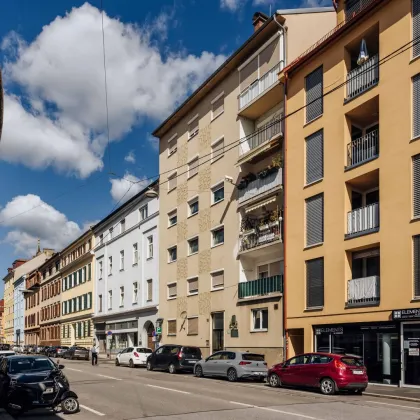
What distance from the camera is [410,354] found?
20.1 metres

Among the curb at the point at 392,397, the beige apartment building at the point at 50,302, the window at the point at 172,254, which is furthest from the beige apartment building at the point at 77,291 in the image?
the curb at the point at 392,397

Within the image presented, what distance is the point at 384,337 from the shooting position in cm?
2125

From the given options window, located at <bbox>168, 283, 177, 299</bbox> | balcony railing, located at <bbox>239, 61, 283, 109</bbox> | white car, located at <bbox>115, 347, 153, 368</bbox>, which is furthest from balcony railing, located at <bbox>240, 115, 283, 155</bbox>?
white car, located at <bbox>115, 347, 153, 368</bbox>

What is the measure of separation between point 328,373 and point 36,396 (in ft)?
30.5

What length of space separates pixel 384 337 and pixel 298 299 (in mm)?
5171

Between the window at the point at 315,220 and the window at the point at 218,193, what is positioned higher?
the window at the point at 218,193

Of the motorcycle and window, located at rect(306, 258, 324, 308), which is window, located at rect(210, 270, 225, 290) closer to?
window, located at rect(306, 258, 324, 308)

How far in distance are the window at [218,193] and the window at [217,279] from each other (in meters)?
4.21

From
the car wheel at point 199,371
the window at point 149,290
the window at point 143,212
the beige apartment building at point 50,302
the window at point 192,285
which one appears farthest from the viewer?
the beige apartment building at point 50,302

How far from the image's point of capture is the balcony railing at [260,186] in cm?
2835

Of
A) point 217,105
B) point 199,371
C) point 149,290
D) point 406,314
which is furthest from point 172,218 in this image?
point 406,314

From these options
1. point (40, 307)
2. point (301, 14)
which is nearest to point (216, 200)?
point (301, 14)

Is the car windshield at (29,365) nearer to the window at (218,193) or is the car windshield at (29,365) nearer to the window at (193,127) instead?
the window at (218,193)

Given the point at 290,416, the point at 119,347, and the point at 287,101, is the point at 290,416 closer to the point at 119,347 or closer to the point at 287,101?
the point at 287,101
